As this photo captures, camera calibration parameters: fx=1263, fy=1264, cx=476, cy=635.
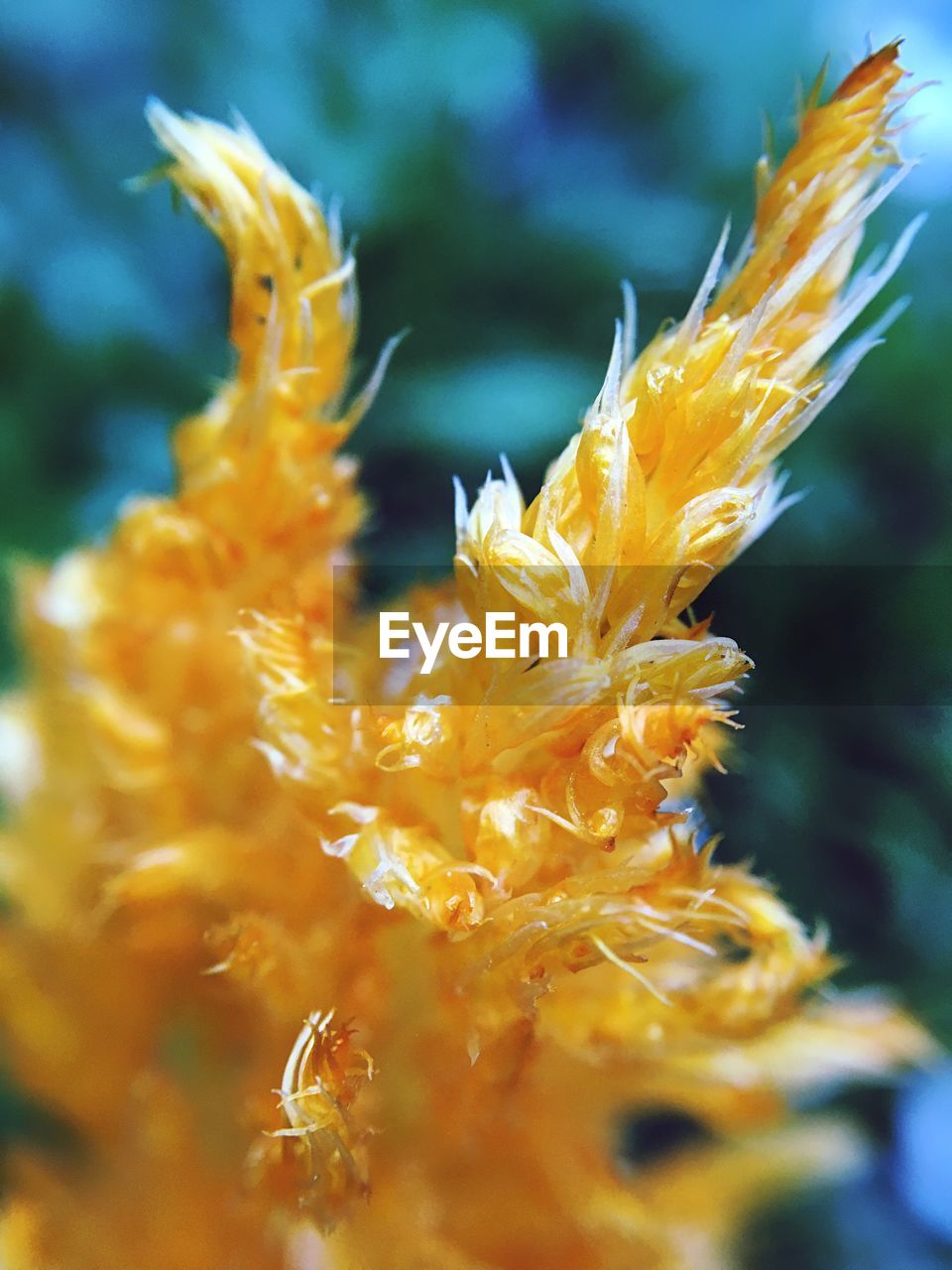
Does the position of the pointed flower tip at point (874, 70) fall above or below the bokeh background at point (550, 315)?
above

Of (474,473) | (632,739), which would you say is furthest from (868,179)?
(474,473)

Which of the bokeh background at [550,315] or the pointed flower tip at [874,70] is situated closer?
the pointed flower tip at [874,70]

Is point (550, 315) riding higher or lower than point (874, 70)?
lower

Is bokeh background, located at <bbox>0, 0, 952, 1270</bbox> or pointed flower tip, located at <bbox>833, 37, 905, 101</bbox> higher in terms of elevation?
pointed flower tip, located at <bbox>833, 37, 905, 101</bbox>

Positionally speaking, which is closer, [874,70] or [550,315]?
[874,70]

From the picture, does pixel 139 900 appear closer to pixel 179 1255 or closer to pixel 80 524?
pixel 179 1255

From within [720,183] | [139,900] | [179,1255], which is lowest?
[179,1255]

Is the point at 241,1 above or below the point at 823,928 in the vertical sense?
above

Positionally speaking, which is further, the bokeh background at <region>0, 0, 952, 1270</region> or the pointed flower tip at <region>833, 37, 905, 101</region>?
the bokeh background at <region>0, 0, 952, 1270</region>
